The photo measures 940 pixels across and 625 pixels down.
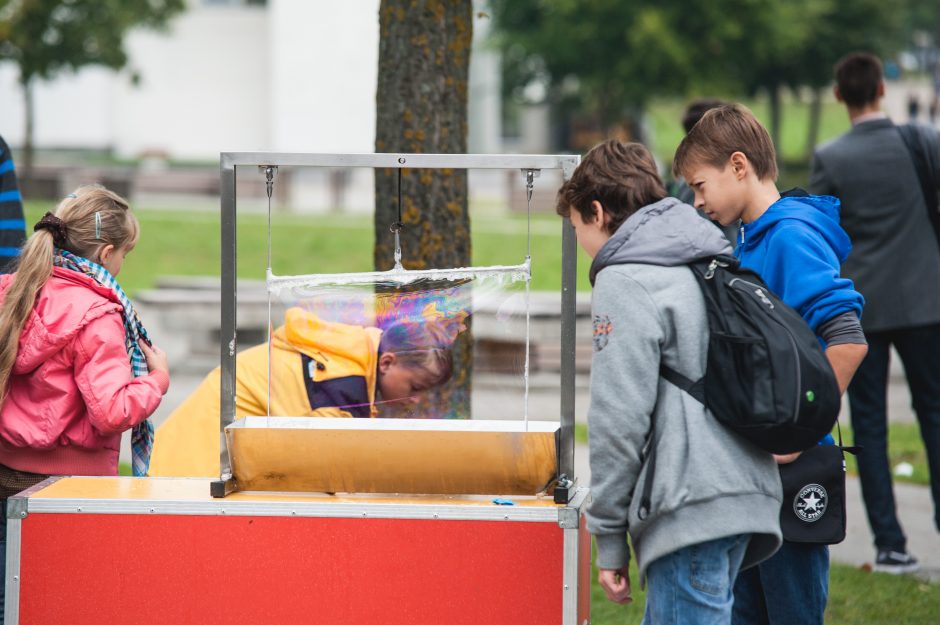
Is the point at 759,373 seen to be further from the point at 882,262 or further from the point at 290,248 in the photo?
the point at 290,248

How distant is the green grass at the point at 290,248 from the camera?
13008 mm

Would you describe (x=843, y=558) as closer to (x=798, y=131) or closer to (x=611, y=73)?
(x=611, y=73)

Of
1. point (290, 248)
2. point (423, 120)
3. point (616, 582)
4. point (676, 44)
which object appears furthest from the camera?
point (676, 44)

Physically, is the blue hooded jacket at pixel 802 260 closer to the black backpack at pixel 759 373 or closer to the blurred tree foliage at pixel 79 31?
the black backpack at pixel 759 373

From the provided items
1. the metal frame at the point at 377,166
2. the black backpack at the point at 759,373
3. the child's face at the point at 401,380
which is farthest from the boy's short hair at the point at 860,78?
the black backpack at the point at 759,373

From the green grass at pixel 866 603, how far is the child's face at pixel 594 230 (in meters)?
2.06

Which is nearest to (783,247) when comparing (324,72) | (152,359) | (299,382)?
(299,382)

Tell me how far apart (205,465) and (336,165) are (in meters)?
1.08

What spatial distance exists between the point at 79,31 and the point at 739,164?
63.7 ft

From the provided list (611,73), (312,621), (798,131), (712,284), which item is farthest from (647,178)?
(798,131)

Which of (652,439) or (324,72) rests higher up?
(324,72)

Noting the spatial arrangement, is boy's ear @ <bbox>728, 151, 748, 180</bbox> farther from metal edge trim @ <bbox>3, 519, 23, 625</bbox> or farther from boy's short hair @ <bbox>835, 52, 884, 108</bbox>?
boy's short hair @ <bbox>835, 52, 884, 108</bbox>

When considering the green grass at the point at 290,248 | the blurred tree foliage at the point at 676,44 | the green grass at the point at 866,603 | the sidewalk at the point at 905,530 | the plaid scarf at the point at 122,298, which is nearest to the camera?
the plaid scarf at the point at 122,298

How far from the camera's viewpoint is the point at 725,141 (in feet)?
8.97
